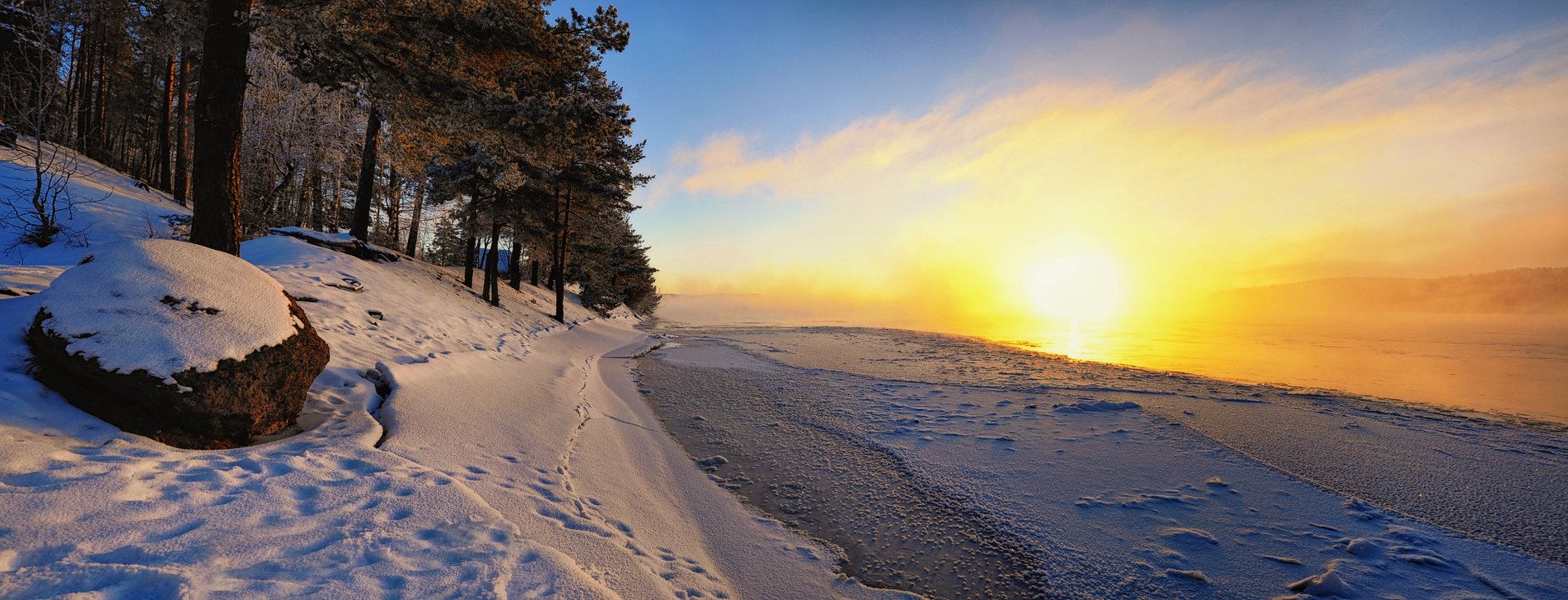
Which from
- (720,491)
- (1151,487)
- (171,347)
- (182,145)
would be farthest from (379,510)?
(182,145)

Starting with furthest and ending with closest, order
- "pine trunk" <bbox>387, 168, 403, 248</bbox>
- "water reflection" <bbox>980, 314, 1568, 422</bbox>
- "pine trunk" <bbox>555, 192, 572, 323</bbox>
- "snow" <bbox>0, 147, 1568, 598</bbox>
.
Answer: "pine trunk" <bbox>387, 168, 403, 248</bbox>, "pine trunk" <bbox>555, 192, 572, 323</bbox>, "water reflection" <bbox>980, 314, 1568, 422</bbox>, "snow" <bbox>0, 147, 1568, 598</bbox>

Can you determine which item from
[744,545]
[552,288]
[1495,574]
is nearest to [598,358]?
[744,545]

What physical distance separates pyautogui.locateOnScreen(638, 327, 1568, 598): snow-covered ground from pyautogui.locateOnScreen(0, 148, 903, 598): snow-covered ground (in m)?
1.09

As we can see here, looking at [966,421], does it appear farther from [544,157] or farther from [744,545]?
[544,157]

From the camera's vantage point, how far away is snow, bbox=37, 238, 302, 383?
12.6 ft

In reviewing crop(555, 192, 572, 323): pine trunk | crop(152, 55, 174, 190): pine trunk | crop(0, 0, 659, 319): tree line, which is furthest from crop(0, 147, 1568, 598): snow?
crop(152, 55, 174, 190): pine trunk

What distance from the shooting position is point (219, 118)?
6.41 m

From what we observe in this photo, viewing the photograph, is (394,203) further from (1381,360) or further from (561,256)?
(1381,360)

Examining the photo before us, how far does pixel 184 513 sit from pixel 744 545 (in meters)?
3.66

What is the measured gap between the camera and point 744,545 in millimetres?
4344

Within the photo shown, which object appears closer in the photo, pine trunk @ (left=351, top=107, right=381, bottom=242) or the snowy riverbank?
the snowy riverbank

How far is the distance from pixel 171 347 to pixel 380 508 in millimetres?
2358

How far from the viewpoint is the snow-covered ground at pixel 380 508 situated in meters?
2.57

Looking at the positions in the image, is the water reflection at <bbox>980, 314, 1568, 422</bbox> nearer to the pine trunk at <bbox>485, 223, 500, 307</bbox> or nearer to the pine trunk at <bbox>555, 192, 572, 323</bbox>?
the pine trunk at <bbox>555, 192, 572, 323</bbox>
